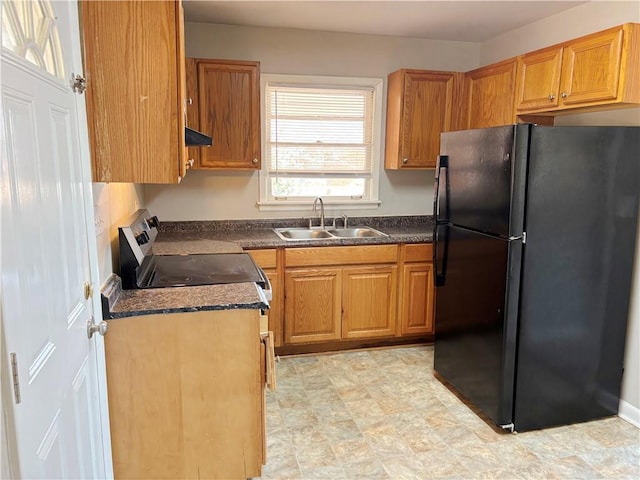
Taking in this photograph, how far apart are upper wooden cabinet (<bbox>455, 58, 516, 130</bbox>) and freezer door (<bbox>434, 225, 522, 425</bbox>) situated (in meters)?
0.99

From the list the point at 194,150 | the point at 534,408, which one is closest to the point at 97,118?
the point at 194,150

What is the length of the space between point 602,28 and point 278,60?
7.08 ft

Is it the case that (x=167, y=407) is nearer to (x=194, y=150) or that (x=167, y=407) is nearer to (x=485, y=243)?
(x=485, y=243)

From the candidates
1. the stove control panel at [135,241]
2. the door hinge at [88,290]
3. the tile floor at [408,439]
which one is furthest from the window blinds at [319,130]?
the door hinge at [88,290]

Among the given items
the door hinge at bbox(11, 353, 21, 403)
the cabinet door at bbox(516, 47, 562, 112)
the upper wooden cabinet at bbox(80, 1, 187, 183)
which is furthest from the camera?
the cabinet door at bbox(516, 47, 562, 112)

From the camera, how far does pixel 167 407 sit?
6.25 feet

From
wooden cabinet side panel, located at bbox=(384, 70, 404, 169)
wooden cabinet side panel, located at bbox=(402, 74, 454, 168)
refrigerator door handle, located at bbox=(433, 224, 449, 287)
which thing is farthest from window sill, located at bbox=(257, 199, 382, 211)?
refrigerator door handle, located at bbox=(433, 224, 449, 287)

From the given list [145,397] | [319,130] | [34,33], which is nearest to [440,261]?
[319,130]

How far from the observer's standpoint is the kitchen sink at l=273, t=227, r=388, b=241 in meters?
3.73

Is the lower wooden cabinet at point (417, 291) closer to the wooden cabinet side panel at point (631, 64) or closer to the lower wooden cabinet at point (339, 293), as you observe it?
the lower wooden cabinet at point (339, 293)

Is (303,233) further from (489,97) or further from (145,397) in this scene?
(145,397)

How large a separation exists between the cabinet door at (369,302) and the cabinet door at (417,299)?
0.28 ft

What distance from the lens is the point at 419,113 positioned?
3654 millimetres

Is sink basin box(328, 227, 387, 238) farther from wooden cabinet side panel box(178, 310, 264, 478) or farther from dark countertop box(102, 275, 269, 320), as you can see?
wooden cabinet side panel box(178, 310, 264, 478)
